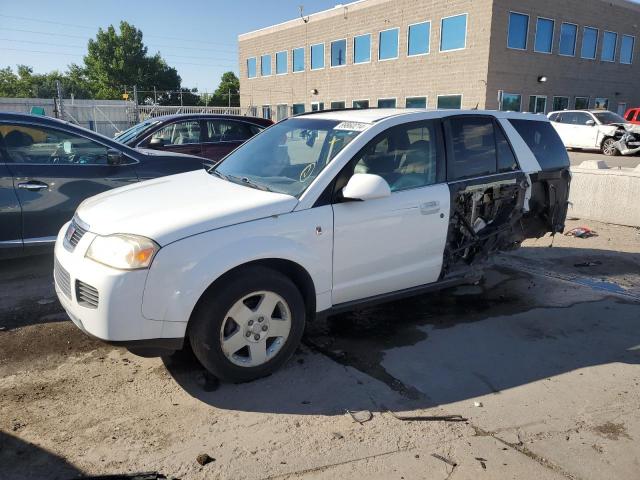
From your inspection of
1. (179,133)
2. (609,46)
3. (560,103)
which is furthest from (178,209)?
(609,46)

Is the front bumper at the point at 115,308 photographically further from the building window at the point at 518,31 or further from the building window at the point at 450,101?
the building window at the point at 518,31

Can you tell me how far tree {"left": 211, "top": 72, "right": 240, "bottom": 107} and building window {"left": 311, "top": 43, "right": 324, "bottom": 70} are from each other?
94.8ft

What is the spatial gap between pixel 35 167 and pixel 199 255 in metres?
3.27

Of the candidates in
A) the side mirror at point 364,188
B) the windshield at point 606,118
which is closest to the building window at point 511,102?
the windshield at point 606,118

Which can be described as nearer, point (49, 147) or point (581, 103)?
point (49, 147)

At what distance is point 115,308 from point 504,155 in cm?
368

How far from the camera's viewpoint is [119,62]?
255 ft

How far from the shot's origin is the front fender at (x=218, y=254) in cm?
302

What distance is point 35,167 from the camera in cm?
534

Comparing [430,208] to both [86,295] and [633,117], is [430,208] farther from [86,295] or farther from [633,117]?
[633,117]

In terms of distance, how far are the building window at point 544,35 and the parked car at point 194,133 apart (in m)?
22.5

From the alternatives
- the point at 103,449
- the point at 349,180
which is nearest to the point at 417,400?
the point at 349,180

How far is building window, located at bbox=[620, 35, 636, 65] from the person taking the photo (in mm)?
31369

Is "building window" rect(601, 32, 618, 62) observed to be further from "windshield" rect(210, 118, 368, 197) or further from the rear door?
"windshield" rect(210, 118, 368, 197)
